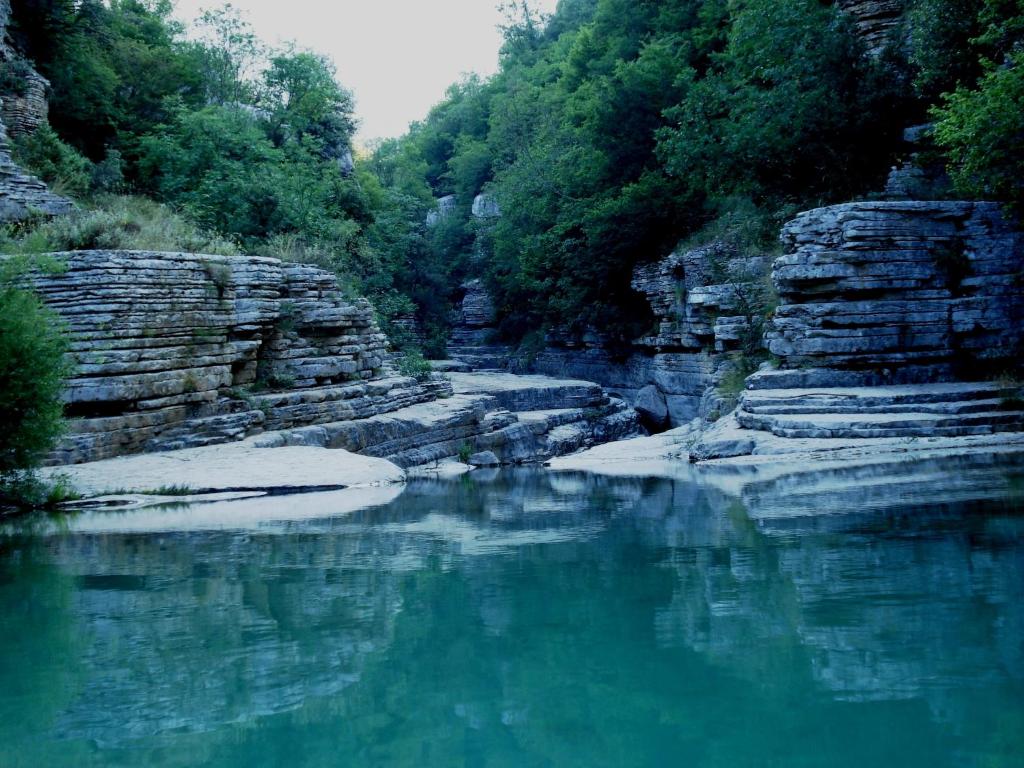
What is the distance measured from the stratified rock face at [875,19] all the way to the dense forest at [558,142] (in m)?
0.84

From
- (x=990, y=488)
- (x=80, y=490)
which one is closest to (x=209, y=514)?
(x=80, y=490)

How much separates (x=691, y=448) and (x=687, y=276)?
1127 cm

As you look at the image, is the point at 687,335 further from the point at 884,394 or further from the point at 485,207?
the point at 485,207

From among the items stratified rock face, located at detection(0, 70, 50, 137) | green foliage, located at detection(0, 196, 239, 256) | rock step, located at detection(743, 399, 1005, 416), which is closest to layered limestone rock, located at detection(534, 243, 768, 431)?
rock step, located at detection(743, 399, 1005, 416)

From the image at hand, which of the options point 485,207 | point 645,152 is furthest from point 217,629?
point 485,207

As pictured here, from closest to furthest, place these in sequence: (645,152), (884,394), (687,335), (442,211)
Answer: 1. (884,394)
2. (687,335)
3. (645,152)
4. (442,211)

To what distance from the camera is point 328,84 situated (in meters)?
34.4

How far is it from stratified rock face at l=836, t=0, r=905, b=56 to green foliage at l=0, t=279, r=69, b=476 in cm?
1876

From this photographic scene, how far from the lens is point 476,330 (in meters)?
41.2

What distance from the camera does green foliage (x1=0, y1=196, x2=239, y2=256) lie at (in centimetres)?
1575

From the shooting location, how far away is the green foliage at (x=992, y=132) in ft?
40.8

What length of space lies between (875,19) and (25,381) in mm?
20063

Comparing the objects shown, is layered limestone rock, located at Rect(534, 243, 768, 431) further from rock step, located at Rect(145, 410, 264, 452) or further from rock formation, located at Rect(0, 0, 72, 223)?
rock formation, located at Rect(0, 0, 72, 223)

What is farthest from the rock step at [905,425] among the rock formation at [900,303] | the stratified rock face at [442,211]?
the stratified rock face at [442,211]
